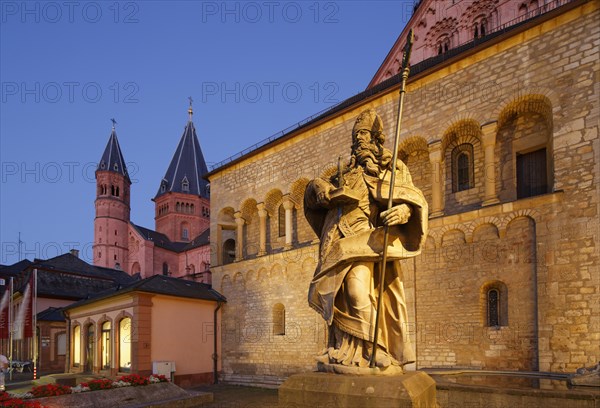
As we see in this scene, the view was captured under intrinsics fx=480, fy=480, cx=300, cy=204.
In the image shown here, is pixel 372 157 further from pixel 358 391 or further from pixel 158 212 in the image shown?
pixel 158 212

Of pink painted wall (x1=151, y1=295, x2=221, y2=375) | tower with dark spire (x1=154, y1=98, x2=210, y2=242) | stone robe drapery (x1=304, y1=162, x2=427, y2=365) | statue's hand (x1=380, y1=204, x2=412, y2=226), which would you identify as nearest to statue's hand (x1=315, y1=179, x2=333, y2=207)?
stone robe drapery (x1=304, y1=162, x2=427, y2=365)

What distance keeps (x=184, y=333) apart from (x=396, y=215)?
65.7ft

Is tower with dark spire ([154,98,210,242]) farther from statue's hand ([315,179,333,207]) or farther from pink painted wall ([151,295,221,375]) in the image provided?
statue's hand ([315,179,333,207])

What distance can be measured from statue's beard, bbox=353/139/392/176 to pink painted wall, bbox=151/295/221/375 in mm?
18185

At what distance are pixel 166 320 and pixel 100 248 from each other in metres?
54.2

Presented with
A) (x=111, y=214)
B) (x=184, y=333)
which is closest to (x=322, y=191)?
(x=184, y=333)

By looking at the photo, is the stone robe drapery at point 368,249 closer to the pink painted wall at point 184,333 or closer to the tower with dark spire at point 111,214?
the pink painted wall at point 184,333

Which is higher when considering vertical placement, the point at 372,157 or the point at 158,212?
the point at 158,212

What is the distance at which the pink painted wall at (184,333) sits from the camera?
20672mm

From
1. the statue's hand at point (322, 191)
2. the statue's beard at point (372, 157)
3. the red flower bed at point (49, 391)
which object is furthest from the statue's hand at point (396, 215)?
the red flower bed at point (49, 391)

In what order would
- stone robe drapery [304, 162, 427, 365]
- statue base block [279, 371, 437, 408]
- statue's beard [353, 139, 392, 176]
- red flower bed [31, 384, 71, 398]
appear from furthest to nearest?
red flower bed [31, 384, 71, 398], statue's beard [353, 139, 392, 176], stone robe drapery [304, 162, 427, 365], statue base block [279, 371, 437, 408]

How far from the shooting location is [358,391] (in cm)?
336

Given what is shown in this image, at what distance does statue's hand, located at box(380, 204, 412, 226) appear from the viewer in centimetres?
358

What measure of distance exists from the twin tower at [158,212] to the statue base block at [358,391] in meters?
65.1
